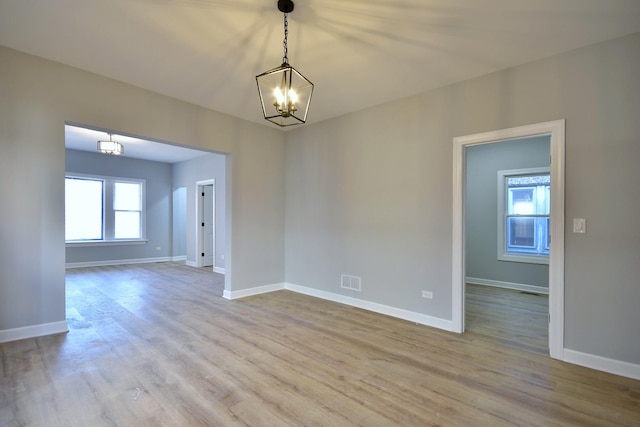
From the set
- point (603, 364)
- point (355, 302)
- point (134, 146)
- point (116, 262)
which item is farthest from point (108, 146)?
point (603, 364)

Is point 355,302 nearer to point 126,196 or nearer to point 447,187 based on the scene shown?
point 447,187

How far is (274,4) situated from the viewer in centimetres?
228

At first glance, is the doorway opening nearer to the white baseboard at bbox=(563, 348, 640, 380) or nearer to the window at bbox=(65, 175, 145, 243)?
the window at bbox=(65, 175, 145, 243)

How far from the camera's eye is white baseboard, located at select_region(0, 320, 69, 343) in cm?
299

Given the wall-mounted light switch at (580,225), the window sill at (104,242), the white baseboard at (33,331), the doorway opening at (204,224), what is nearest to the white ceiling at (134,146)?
the doorway opening at (204,224)

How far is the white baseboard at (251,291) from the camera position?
4.75 meters

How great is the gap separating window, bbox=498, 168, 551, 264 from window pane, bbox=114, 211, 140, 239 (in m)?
9.08

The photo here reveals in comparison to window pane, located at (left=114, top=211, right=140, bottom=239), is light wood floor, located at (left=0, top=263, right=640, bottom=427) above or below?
below

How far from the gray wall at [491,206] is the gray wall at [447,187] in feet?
7.80

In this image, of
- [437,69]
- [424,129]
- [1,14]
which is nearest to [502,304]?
[424,129]

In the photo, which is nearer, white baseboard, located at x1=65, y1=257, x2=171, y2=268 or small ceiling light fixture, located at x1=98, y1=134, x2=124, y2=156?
small ceiling light fixture, located at x1=98, y1=134, x2=124, y2=156

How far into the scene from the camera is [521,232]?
560 cm

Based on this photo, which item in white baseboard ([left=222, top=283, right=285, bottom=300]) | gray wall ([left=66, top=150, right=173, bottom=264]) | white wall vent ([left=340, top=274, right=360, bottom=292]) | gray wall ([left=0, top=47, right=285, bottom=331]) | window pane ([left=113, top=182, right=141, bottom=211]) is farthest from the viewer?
window pane ([left=113, top=182, right=141, bottom=211])

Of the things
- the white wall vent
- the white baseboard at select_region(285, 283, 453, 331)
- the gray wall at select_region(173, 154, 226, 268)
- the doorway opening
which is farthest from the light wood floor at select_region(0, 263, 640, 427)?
the doorway opening
